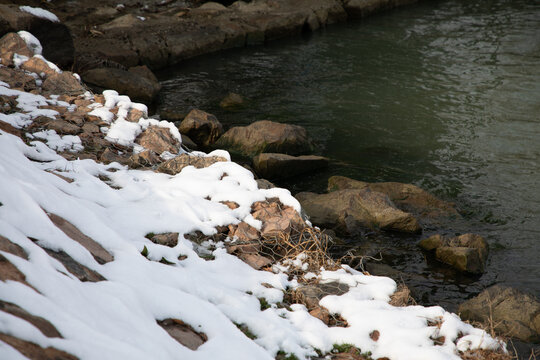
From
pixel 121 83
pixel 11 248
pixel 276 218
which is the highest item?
pixel 11 248

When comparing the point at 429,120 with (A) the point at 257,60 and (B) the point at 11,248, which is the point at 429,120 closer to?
(A) the point at 257,60

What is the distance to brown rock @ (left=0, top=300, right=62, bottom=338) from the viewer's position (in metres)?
2.44

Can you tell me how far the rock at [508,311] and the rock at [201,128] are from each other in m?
5.66

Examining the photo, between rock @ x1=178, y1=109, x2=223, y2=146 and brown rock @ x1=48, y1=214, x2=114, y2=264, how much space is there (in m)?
5.95

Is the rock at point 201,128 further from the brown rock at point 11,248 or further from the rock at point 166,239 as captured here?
the brown rock at point 11,248

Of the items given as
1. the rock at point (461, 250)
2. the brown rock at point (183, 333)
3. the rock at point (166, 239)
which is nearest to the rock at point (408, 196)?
the rock at point (461, 250)

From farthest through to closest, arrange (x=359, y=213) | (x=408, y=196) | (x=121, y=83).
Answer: (x=121, y=83), (x=408, y=196), (x=359, y=213)

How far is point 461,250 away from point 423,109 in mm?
5995

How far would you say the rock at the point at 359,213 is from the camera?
23.2 ft

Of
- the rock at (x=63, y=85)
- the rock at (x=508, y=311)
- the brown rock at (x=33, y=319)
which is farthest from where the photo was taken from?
the rock at (x=63, y=85)

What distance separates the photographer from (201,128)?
9.65m

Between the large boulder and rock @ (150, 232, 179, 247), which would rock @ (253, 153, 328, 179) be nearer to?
rock @ (150, 232, 179, 247)

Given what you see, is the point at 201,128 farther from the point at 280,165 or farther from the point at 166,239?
the point at 166,239

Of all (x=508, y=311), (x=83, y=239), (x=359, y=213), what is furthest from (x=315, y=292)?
(x=359, y=213)
